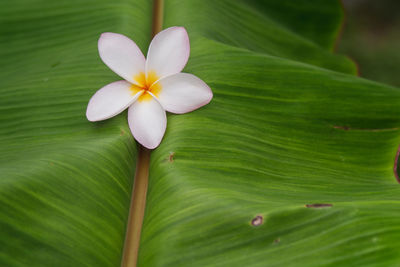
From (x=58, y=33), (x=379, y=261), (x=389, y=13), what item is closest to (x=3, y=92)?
(x=58, y=33)

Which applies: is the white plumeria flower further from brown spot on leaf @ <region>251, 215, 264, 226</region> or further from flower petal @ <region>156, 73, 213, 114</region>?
brown spot on leaf @ <region>251, 215, 264, 226</region>

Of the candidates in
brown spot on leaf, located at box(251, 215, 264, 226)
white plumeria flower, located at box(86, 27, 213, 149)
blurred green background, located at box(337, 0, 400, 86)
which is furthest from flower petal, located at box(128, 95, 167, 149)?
blurred green background, located at box(337, 0, 400, 86)

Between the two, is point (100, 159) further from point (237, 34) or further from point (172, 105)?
point (237, 34)

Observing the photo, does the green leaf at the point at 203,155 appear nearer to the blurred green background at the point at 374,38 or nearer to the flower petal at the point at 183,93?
the flower petal at the point at 183,93

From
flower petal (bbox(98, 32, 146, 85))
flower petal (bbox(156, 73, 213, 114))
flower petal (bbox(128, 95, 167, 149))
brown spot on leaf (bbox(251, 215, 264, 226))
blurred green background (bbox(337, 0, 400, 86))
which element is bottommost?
brown spot on leaf (bbox(251, 215, 264, 226))

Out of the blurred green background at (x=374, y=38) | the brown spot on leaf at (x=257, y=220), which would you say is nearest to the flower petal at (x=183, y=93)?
the brown spot on leaf at (x=257, y=220)

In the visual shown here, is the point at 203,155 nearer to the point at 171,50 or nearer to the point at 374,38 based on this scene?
the point at 171,50
